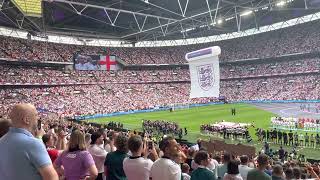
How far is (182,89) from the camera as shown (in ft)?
261

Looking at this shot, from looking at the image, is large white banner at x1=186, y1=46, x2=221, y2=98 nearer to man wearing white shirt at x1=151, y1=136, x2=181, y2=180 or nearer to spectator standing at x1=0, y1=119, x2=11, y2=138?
man wearing white shirt at x1=151, y1=136, x2=181, y2=180

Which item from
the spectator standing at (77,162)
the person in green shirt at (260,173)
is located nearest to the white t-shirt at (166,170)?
the spectator standing at (77,162)

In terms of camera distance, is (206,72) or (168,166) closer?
(168,166)

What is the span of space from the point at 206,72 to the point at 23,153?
64.9 feet

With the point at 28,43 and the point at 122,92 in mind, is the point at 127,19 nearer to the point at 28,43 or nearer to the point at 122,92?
the point at 122,92

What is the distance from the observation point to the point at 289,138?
81.6 ft

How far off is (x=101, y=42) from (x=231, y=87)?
114 feet

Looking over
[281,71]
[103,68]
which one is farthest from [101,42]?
[281,71]

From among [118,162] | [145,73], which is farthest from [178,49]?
[118,162]

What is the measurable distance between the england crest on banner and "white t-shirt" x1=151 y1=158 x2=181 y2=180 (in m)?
17.5

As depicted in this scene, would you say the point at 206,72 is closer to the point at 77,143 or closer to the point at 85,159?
the point at 77,143

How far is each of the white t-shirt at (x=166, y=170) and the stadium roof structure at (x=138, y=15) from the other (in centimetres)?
3216

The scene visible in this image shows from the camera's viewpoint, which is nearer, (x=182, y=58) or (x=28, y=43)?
(x=28, y=43)

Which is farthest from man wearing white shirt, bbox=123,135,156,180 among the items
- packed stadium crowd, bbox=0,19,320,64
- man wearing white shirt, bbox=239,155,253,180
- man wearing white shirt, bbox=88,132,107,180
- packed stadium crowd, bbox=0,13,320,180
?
packed stadium crowd, bbox=0,19,320,64
